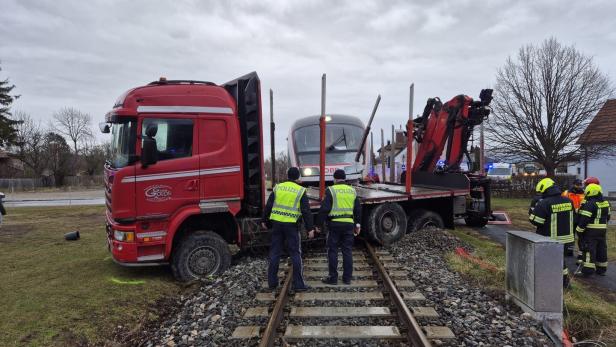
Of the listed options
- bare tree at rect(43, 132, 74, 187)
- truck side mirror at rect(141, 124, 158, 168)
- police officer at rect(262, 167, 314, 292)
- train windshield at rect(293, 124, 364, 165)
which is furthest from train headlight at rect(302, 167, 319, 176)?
bare tree at rect(43, 132, 74, 187)

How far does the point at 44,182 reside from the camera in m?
54.6

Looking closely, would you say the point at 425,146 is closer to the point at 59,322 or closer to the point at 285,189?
the point at 285,189

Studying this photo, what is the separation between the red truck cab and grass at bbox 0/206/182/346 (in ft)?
1.88

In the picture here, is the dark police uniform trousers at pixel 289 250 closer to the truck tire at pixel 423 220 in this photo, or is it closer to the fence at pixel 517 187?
the truck tire at pixel 423 220

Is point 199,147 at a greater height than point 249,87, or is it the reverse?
point 249,87

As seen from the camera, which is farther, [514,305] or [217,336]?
[514,305]

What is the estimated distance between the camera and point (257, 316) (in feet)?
16.1

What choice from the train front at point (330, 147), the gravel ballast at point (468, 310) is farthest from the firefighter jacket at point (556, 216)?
the train front at point (330, 147)

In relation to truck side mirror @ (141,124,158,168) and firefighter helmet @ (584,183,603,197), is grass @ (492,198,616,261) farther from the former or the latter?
truck side mirror @ (141,124,158,168)

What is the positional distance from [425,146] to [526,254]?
6469 mm

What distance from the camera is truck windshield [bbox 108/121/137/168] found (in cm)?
653

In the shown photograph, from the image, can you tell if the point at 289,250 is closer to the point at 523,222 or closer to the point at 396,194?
the point at 396,194

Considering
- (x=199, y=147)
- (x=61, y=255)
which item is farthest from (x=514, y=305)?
(x=61, y=255)

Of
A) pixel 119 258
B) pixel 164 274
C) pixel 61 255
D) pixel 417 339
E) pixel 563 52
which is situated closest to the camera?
pixel 417 339
